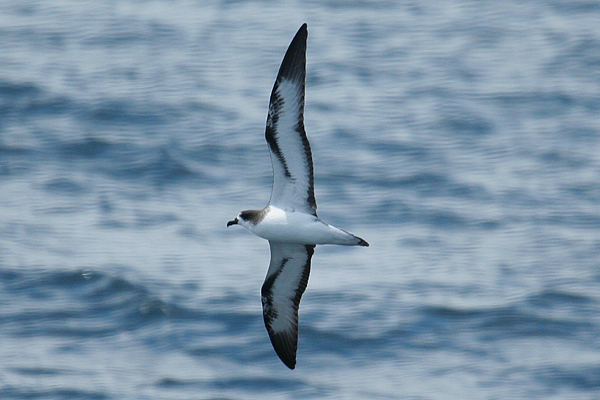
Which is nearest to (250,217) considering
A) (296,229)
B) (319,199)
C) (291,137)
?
(296,229)

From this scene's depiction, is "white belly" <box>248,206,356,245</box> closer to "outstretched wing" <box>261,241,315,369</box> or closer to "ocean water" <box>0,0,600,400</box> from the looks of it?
"outstretched wing" <box>261,241,315,369</box>

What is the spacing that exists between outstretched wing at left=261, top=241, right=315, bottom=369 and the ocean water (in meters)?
2.01

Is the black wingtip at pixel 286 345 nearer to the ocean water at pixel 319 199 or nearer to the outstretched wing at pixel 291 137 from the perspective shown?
the ocean water at pixel 319 199

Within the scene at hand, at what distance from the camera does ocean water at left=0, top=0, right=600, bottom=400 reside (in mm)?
15547

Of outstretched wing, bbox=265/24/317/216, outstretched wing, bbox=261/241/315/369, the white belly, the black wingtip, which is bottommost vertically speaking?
the black wingtip

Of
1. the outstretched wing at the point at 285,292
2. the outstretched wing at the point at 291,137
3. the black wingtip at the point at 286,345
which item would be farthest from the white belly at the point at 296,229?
the black wingtip at the point at 286,345

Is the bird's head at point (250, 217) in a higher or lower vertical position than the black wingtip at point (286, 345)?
higher

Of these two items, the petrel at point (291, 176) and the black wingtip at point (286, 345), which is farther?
the black wingtip at point (286, 345)

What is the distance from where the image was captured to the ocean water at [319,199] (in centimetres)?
1555

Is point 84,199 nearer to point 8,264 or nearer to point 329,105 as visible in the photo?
point 8,264

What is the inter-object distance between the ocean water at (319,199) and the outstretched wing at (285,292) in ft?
6.61

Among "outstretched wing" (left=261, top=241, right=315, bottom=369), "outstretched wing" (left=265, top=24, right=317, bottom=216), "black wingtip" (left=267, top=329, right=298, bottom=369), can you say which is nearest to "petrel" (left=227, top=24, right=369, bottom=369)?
"outstretched wing" (left=265, top=24, right=317, bottom=216)

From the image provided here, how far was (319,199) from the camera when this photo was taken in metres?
18.0

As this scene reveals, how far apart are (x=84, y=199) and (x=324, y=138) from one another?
4543mm
